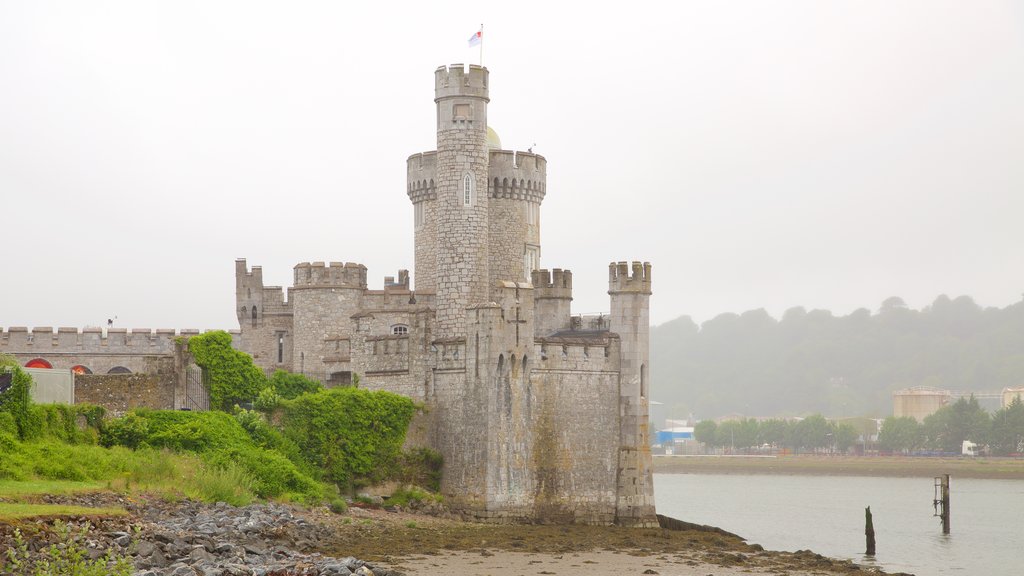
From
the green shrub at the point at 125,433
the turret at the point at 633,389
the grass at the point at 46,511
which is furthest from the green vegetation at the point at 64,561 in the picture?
the turret at the point at 633,389

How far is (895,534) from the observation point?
2559 inches

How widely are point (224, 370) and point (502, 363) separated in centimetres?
1043

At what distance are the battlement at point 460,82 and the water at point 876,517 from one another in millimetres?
22447

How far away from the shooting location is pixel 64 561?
23516 millimetres

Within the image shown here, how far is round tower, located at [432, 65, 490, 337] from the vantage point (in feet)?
161

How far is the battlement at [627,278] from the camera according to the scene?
50500 mm

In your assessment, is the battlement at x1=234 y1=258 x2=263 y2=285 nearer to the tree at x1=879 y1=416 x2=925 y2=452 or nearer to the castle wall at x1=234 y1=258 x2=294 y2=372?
the castle wall at x1=234 y1=258 x2=294 y2=372

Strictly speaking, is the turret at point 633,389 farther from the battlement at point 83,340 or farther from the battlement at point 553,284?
the battlement at point 83,340

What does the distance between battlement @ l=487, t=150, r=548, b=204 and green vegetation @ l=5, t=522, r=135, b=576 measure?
2850 centimetres

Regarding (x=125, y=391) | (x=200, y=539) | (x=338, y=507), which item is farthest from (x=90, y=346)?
(x=200, y=539)

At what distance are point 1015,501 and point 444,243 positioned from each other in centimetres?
6139

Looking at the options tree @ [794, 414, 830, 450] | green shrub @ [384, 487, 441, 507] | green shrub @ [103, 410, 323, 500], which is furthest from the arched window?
tree @ [794, 414, 830, 450]

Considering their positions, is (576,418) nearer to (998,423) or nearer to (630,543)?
(630,543)

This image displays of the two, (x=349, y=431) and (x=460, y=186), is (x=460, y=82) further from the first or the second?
(x=349, y=431)
